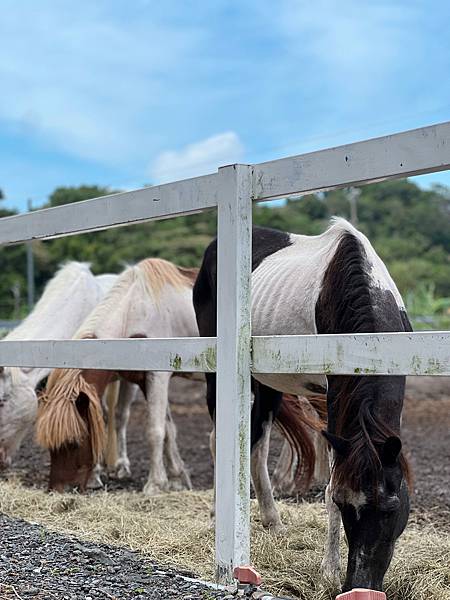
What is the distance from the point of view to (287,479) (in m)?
5.99

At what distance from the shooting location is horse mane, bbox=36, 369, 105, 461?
19.6 feet

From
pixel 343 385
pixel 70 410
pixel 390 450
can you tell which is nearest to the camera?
pixel 390 450

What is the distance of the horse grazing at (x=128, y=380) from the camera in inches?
237

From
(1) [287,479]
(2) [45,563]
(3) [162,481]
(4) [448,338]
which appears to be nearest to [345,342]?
(4) [448,338]

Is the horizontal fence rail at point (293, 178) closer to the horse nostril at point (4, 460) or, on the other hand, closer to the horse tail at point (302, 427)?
the horse tail at point (302, 427)

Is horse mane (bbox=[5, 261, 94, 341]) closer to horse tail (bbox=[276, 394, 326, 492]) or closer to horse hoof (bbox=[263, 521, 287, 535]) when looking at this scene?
horse tail (bbox=[276, 394, 326, 492])

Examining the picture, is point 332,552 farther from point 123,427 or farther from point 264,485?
point 123,427

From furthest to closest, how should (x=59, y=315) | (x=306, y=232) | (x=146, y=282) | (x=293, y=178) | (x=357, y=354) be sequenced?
(x=306, y=232), (x=59, y=315), (x=146, y=282), (x=293, y=178), (x=357, y=354)

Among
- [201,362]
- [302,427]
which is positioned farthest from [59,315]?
[201,362]

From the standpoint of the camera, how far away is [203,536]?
4.34 meters

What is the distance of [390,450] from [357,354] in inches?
16.1

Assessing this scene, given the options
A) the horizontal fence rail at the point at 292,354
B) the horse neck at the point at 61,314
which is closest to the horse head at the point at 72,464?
the horse neck at the point at 61,314

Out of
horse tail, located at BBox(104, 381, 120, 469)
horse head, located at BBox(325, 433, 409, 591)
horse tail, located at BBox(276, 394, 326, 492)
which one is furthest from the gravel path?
horse tail, located at BBox(104, 381, 120, 469)

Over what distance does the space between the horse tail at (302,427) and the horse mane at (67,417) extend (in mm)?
1469
